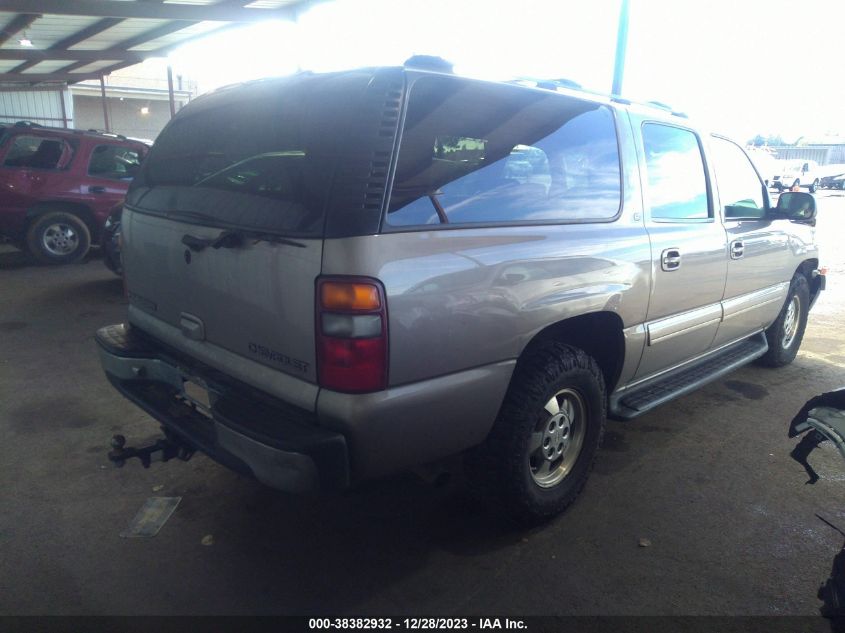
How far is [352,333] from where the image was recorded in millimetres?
2086

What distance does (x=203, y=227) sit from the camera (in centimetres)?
257

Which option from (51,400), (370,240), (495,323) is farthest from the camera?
(51,400)

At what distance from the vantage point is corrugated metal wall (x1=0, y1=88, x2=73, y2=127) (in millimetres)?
23969

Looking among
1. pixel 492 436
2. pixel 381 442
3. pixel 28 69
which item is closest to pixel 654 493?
pixel 492 436

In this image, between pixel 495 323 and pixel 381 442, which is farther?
pixel 495 323

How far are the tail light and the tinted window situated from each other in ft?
0.91

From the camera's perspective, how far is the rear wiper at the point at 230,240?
7.30 feet

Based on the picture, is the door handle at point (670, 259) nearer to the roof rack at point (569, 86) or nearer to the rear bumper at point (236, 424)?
the roof rack at point (569, 86)

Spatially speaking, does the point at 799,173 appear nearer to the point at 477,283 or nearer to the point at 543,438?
the point at 543,438

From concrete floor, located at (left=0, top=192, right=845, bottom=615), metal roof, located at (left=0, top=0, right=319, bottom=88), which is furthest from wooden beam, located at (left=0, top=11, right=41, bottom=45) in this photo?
concrete floor, located at (left=0, top=192, right=845, bottom=615)

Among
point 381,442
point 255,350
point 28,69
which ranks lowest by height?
point 381,442

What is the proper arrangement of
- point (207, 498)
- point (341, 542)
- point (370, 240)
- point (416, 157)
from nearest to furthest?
A: point (370, 240), point (416, 157), point (341, 542), point (207, 498)

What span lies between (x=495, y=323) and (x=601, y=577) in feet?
3.96

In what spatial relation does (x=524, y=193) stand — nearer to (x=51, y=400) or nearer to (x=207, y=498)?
(x=207, y=498)
